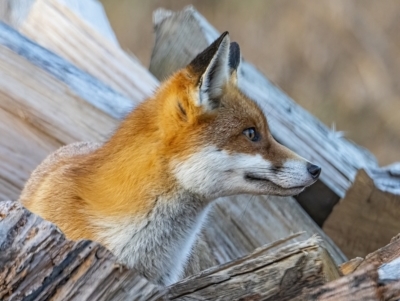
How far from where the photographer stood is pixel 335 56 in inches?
348

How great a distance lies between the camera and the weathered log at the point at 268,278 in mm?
2070

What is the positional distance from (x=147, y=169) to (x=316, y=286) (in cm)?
112

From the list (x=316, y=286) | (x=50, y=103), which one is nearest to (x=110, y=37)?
(x=50, y=103)

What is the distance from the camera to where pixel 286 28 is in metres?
9.22

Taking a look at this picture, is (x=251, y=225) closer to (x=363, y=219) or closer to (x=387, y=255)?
(x=363, y=219)

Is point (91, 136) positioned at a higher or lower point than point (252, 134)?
higher

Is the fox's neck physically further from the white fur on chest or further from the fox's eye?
the fox's eye

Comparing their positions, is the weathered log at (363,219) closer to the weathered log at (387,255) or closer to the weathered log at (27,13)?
the weathered log at (387,255)

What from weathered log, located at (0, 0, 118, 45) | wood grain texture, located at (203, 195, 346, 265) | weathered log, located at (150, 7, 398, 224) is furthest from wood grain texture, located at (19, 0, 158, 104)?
wood grain texture, located at (203, 195, 346, 265)

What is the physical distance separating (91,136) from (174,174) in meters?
1.14

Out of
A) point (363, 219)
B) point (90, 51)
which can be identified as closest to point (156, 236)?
point (363, 219)

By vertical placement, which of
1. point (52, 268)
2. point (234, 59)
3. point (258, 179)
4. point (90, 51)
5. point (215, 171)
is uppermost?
point (90, 51)

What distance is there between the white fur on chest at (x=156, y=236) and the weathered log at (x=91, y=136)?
0.71m

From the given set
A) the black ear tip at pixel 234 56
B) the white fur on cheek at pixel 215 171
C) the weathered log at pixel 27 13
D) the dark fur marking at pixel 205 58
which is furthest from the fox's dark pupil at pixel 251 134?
the weathered log at pixel 27 13
